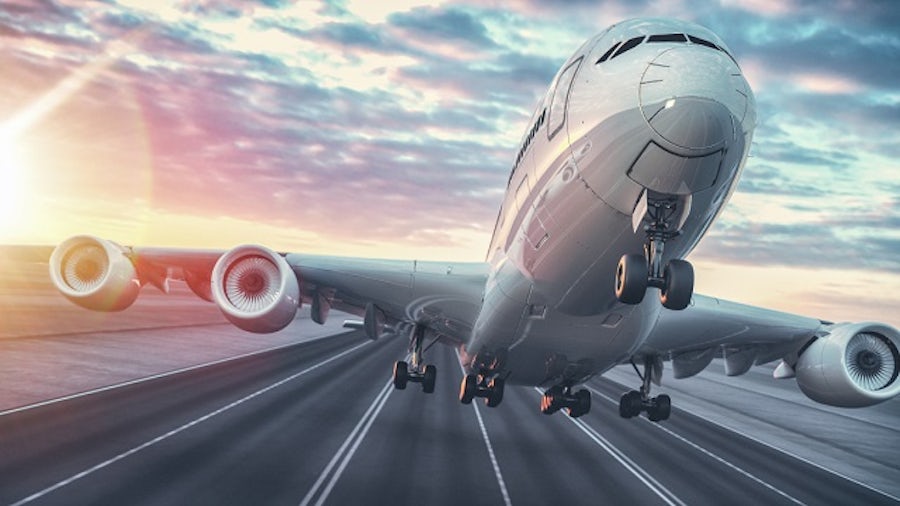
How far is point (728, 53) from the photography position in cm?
1212

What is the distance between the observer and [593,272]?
1482 centimetres

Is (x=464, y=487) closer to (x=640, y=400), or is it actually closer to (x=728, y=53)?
(x=640, y=400)

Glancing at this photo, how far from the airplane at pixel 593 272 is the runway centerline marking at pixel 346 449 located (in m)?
5.49

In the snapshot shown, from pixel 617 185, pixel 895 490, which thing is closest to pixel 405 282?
pixel 617 185

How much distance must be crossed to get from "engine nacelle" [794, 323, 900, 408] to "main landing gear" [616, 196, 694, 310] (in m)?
12.5

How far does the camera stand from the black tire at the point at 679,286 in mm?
12312

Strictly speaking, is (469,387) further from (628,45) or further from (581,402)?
(628,45)

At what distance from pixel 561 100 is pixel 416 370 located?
1404cm

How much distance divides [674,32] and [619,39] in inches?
37.3

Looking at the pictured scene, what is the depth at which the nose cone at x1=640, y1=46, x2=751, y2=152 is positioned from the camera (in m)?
11.1

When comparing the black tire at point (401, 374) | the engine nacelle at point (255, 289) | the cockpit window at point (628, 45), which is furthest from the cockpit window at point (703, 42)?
the black tire at point (401, 374)

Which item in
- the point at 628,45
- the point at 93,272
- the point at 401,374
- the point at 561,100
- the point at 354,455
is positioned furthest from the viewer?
the point at 354,455

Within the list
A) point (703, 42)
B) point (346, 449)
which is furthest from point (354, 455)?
point (703, 42)

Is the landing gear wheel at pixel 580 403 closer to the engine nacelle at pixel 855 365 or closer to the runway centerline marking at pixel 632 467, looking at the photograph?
the engine nacelle at pixel 855 365
